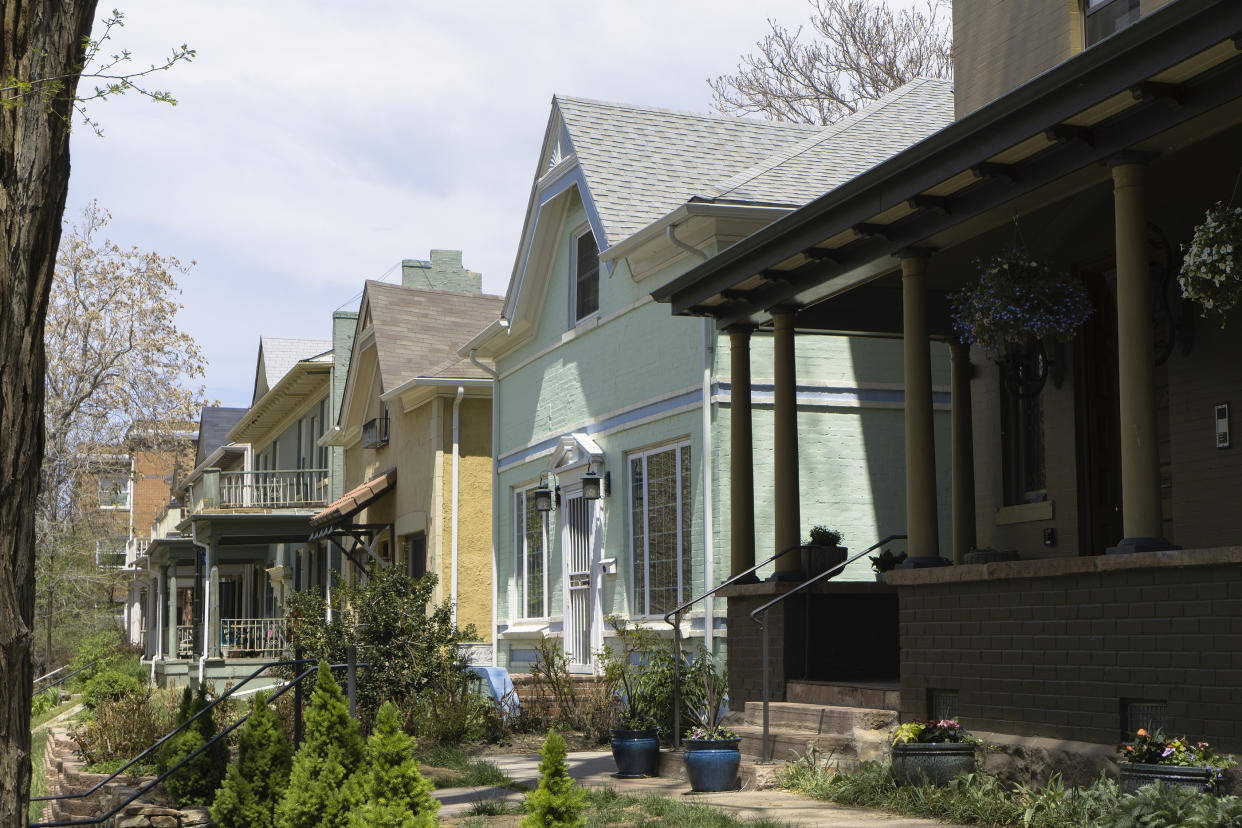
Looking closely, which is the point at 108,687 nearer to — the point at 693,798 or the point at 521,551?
the point at 521,551

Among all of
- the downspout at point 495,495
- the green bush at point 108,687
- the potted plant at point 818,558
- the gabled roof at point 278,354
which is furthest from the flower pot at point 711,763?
the gabled roof at point 278,354

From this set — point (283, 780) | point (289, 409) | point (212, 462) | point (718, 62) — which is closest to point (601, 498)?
point (283, 780)

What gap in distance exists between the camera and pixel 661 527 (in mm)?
15586

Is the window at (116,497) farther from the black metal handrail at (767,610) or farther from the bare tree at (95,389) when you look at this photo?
the black metal handrail at (767,610)

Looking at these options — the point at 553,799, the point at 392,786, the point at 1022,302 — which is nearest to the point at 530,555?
the point at 1022,302

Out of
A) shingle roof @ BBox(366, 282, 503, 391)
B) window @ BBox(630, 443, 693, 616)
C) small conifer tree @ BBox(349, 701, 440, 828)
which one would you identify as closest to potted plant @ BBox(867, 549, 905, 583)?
window @ BBox(630, 443, 693, 616)

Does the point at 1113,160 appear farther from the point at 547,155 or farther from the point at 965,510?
the point at 547,155

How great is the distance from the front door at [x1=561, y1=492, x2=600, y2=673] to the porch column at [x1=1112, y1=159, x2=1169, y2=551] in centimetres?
967

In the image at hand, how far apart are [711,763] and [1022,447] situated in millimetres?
4314

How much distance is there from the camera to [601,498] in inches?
657

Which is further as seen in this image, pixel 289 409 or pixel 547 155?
pixel 289 409

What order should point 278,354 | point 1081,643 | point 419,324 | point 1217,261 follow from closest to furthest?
1. point 1217,261
2. point 1081,643
3. point 419,324
4. point 278,354

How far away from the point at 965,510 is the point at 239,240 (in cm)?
1359

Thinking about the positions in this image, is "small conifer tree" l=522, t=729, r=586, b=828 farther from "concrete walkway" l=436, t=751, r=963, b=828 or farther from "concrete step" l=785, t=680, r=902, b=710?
"concrete step" l=785, t=680, r=902, b=710
